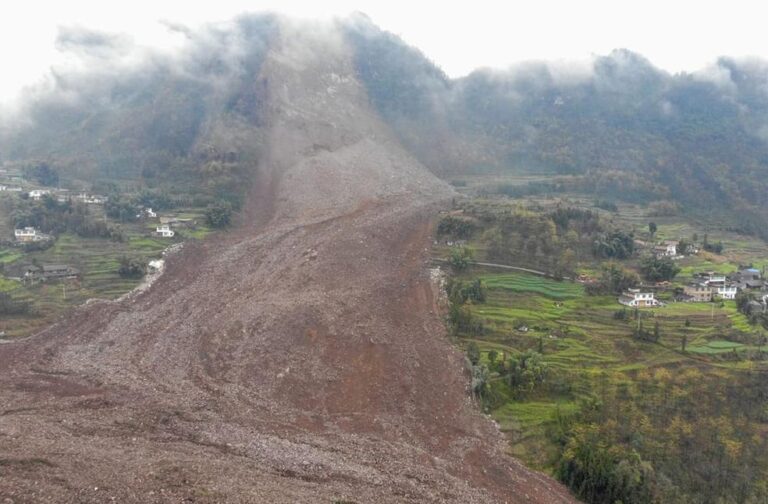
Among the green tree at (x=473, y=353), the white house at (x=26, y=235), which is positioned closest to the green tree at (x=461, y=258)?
the green tree at (x=473, y=353)

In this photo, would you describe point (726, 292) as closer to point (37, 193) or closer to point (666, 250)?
point (666, 250)

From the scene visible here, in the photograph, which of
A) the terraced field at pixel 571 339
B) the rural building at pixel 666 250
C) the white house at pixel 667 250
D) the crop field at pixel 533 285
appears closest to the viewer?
the terraced field at pixel 571 339

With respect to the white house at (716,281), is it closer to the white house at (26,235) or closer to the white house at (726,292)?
the white house at (726,292)

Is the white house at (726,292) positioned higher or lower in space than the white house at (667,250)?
lower

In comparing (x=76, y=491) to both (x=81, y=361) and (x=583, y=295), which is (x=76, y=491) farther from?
(x=583, y=295)

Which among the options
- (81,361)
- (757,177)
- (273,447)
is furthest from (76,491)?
(757,177)

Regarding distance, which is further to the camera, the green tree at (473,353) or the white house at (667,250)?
the white house at (667,250)
